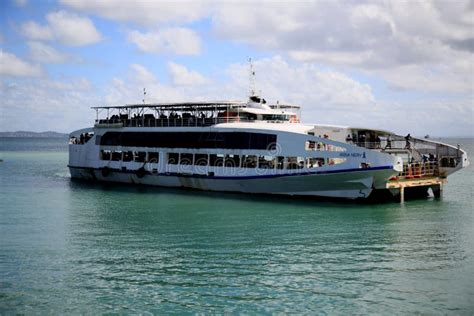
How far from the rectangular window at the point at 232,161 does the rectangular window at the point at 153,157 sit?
7.62 metres

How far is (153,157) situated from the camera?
155ft

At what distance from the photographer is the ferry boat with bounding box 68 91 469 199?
3553 cm

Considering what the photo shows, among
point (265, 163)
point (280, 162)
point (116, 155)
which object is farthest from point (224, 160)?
point (116, 155)

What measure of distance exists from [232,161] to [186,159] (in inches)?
202

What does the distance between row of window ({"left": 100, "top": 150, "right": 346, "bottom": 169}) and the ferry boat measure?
0.07 meters

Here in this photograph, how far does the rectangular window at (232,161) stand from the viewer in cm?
4103

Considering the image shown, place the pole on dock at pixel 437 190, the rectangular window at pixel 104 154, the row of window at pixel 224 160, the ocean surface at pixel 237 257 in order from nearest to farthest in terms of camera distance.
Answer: the ocean surface at pixel 237 257 → the row of window at pixel 224 160 → the pole on dock at pixel 437 190 → the rectangular window at pixel 104 154

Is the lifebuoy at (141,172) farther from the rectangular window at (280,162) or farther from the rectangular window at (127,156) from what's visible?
the rectangular window at (280,162)

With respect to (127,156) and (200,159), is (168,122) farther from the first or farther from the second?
(127,156)

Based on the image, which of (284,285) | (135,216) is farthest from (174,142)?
(284,285)

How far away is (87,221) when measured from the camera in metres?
29.8

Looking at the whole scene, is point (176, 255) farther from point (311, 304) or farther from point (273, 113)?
point (273, 113)

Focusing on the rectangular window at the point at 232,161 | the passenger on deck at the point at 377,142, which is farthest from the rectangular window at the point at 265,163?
the passenger on deck at the point at 377,142

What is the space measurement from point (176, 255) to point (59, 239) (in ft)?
20.9
